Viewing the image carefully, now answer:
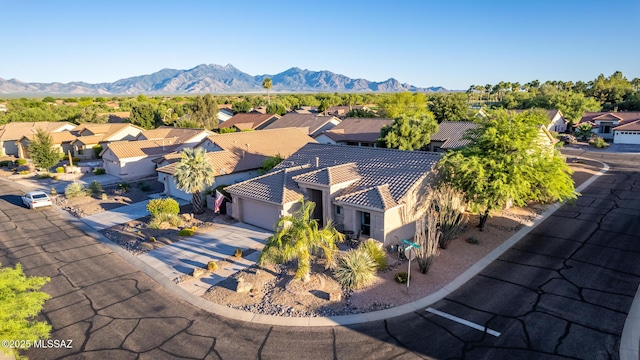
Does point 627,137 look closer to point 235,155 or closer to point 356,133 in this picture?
point 356,133

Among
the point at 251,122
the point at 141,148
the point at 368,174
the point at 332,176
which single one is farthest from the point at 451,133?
the point at 251,122

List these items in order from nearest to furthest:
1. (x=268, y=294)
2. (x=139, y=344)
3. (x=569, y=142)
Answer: (x=139, y=344), (x=268, y=294), (x=569, y=142)

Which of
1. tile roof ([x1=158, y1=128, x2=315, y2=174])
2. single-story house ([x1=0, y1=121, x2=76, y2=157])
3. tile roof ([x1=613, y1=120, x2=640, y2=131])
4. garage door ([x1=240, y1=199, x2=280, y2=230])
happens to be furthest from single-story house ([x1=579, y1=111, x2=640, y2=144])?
single-story house ([x1=0, y1=121, x2=76, y2=157])

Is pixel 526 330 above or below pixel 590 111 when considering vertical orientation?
below

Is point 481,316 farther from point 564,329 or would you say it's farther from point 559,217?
point 559,217

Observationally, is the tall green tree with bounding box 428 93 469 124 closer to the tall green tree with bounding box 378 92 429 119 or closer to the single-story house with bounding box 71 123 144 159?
the tall green tree with bounding box 378 92 429 119

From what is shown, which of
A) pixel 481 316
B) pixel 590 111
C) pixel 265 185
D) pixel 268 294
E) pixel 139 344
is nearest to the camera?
pixel 139 344

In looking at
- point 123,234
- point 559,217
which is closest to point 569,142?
point 559,217
